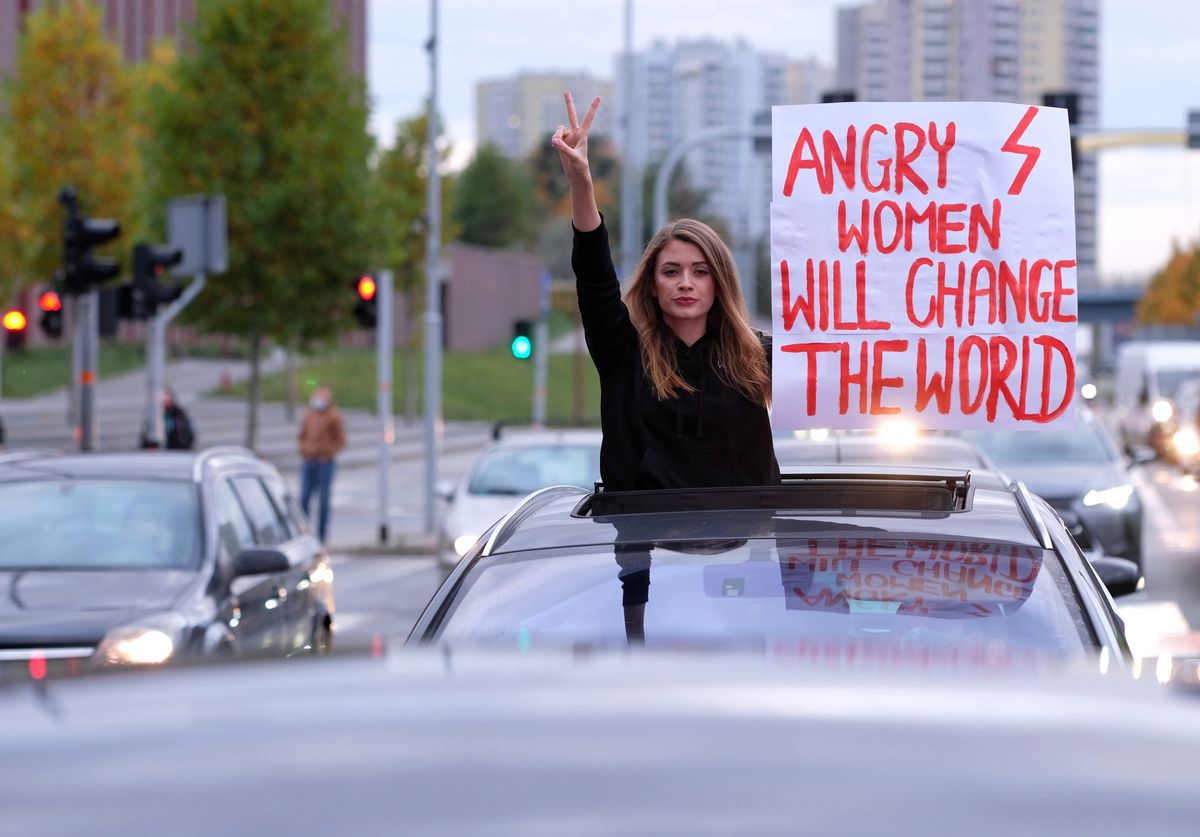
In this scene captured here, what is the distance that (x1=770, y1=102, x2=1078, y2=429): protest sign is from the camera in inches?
178

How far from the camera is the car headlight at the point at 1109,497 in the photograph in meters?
13.5

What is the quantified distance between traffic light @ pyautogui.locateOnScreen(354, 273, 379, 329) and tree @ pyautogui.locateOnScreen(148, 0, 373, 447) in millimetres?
11195

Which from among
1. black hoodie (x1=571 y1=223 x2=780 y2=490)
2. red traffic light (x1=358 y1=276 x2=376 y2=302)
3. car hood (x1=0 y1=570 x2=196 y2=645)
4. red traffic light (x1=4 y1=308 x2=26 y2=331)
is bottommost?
car hood (x1=0 y1=570 x2=196 y2=645)

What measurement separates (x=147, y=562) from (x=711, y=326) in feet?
14.2

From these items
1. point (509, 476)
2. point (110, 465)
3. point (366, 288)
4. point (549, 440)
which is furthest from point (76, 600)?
point (366, 288)

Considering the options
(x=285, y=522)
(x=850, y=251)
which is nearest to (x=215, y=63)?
(x=285, y=522)

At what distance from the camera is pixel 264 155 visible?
3338 cm

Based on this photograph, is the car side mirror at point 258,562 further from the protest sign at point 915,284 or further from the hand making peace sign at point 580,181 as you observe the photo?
the protest sign at point 915,284

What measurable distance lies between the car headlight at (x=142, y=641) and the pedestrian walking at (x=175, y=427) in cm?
1845

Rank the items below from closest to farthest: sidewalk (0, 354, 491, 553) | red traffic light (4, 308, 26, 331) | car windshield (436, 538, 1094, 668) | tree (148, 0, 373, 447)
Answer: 1. car windshield (436, 538, 1094, 668)
2. red traffic light (4, 308, 26, 331)
3. sidewalk (0, 354, 491, 553)
4. tree (148, 0, 373, 447)

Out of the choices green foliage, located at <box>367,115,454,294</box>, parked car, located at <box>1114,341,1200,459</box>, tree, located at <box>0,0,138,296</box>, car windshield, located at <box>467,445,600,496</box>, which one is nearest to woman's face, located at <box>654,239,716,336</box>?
car windshield, located at <box>467,445,600,496</box>

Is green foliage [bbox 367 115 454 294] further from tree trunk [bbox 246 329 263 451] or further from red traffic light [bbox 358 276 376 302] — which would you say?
red traffic light [bbox 358 276 376 302]

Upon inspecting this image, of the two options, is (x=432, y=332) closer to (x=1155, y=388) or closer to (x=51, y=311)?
(x=51, y=311)

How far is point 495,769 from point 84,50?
4373cm
